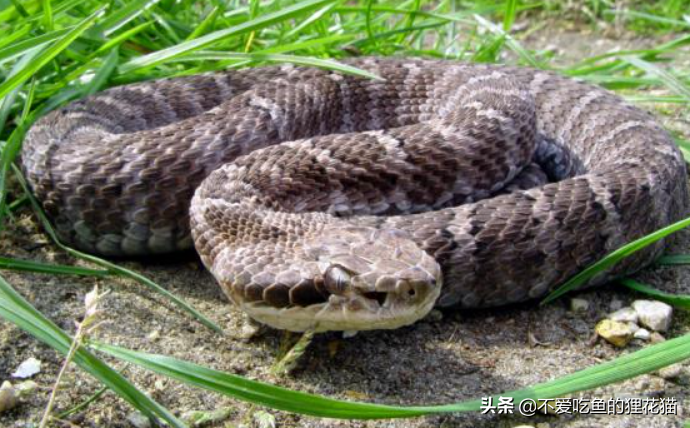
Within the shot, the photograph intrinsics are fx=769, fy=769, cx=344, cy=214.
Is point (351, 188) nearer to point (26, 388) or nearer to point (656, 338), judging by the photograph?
point (656, 338)

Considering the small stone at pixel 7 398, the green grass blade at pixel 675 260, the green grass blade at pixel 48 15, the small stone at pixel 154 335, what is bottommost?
the green grass blade at pixel 675 260

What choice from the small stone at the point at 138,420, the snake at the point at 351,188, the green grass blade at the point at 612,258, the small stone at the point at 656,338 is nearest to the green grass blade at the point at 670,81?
the snake at the point at 351,188

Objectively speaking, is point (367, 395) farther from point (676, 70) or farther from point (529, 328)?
point (676, 70)

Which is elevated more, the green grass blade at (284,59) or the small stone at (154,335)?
the green grass blade at (284,59)

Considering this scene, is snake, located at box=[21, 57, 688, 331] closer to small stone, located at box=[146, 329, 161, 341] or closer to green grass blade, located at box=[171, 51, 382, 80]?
green grass blade, located at box=[171, 51, 382, 80]

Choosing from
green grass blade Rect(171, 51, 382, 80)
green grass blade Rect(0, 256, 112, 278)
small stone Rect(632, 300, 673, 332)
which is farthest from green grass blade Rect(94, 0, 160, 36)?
small stone Rect(632, 300, 673, 332)

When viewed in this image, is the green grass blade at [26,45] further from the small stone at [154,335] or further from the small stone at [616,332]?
the small stone at [616,332]

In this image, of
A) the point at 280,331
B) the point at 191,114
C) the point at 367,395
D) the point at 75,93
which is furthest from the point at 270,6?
Answer: the point at 367,395
